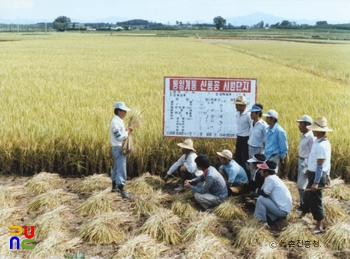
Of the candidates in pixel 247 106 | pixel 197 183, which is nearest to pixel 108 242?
pixel 197 183

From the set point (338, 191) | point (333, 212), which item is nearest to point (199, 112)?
point (338, 191)

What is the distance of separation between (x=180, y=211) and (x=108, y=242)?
1114mm

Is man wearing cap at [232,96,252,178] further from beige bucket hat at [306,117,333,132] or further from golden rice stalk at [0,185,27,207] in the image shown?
golden rice stalk at [0,185,27,207]

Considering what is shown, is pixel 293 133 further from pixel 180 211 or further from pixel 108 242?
pixel 108 242

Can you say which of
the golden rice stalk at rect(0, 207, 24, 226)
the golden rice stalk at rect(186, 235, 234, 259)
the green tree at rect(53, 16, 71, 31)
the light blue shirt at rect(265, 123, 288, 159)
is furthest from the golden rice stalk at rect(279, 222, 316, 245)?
the green tree at rect(53, 16, 71, 31)

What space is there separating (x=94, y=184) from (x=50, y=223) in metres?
1.43

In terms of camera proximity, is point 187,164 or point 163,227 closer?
point 163,227

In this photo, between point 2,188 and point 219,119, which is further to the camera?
point 219,119

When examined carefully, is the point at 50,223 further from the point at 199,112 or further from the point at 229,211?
the point at 199,112

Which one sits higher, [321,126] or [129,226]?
[321,126]

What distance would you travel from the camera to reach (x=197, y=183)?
5.47m

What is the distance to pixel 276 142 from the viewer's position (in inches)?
212

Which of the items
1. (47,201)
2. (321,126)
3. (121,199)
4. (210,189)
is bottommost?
(121,199)

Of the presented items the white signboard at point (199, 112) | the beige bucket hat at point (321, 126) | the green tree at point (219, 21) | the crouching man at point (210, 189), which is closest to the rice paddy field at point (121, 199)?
the crouching man at point (210, 189)
